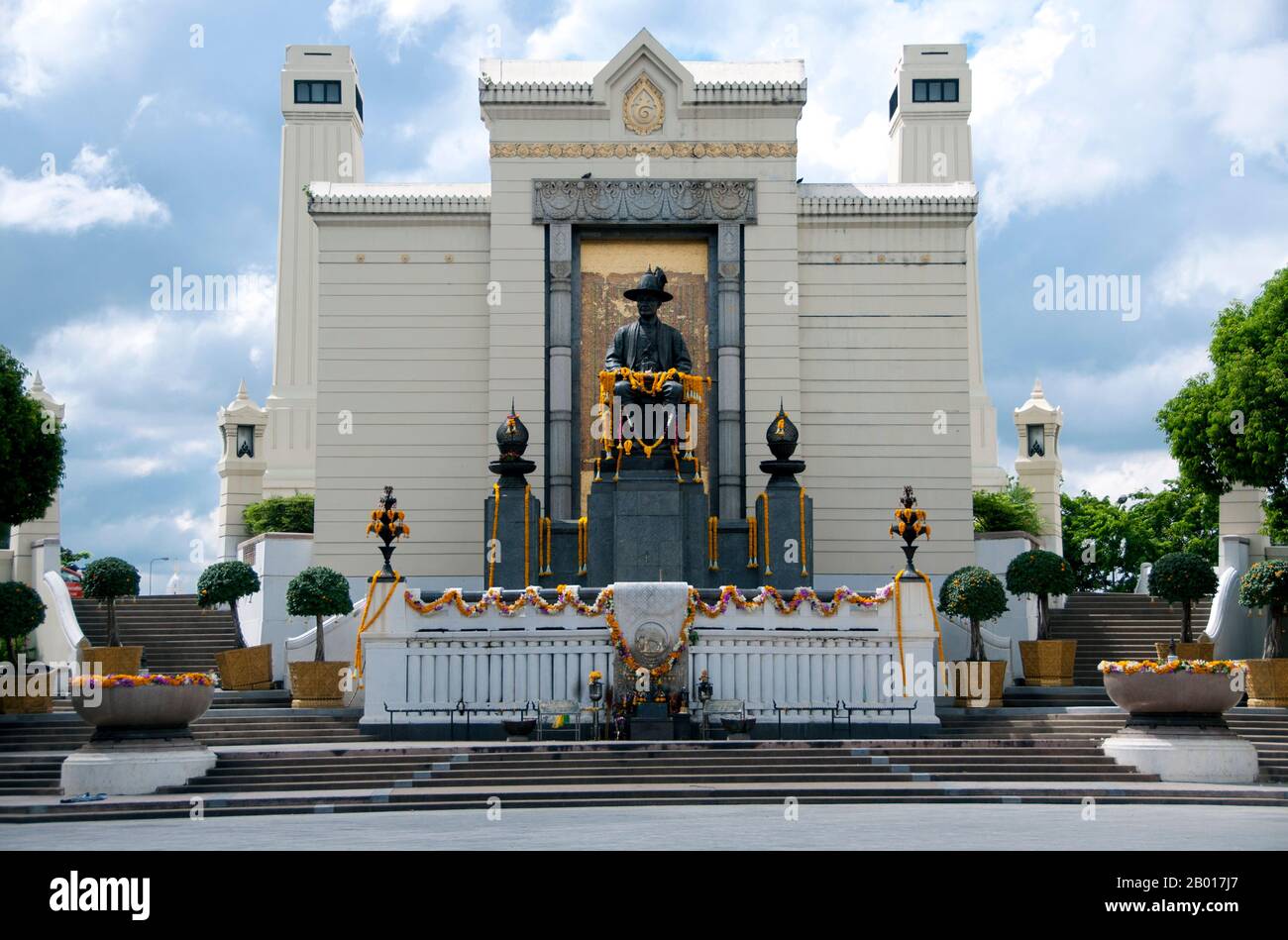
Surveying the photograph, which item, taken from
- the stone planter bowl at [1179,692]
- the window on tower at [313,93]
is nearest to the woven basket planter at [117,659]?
the stone planter bowl at [1179,692]

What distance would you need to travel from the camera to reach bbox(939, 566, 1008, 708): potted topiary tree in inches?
1017

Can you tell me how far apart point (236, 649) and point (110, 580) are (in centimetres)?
249

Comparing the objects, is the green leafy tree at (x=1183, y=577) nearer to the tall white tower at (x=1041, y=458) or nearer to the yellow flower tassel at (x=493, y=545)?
the yellow flower tassel at (x=493, y=545)

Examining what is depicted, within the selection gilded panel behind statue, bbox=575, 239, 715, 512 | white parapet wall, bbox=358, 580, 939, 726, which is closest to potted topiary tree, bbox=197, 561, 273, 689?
white parapet wall, bbox=358, 580, 939, 726

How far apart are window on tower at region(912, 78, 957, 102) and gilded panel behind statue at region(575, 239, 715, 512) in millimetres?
19308

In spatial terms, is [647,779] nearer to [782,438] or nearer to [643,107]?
[782,438]

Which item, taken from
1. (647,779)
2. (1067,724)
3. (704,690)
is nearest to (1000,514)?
(1067,724)

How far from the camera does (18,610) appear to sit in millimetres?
25328

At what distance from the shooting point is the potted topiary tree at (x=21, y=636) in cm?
2467

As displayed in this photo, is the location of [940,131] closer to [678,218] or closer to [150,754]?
[678,218]

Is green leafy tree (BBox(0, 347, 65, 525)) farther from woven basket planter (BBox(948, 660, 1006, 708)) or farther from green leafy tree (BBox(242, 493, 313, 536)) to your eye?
woven basket planter (BBox(948, 660, 1006, 708))

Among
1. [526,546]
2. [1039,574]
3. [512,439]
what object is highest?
[512,439]

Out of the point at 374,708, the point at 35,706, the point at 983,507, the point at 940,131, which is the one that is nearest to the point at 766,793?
the point at 374,708
